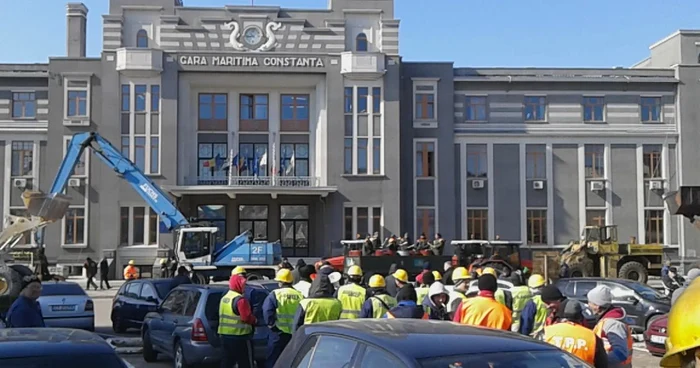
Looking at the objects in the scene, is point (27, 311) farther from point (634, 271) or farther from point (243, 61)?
point (243, 61)

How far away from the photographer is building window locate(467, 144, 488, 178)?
45.0 meters

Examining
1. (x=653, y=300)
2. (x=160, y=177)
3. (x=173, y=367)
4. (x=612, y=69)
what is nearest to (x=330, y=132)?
(x=160, y=177)

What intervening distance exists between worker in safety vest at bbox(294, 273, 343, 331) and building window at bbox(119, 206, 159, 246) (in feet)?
112

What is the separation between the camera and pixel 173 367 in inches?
524

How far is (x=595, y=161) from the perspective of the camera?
148 feet

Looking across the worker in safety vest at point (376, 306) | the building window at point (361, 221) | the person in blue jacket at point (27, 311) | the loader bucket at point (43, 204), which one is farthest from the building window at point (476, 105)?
the person in blue jacket at point (27, 311)

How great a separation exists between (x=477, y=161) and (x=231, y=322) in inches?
1417

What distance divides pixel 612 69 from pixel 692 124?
5527 millimetres

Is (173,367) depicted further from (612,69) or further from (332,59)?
(612,69)

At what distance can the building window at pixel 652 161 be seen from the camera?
4509 cm

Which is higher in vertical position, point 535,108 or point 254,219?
point 535,108

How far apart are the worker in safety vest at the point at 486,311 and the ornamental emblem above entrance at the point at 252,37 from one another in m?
37.2

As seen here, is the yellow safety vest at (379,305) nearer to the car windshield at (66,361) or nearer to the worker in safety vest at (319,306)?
the worker in safety vest at (319,306)

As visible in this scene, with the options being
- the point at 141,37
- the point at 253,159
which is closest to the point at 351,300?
the point at 253,159
